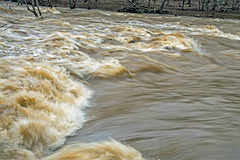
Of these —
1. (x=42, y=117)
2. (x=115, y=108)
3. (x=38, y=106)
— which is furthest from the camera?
(x=115, y=108)

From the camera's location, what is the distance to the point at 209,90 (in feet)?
13.8

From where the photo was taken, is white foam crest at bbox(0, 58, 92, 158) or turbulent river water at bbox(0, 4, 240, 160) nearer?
turbulent river water at bbox(0, 4, 240, 160)

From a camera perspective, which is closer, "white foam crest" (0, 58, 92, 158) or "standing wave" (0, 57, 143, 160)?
"standing wave" (0, 57, 143, 160)

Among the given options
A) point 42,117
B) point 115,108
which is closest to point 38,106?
point 42,117

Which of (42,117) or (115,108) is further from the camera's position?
(115,108)

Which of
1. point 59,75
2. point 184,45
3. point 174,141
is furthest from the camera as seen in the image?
point 184,45

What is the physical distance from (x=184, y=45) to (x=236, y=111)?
18.7ft

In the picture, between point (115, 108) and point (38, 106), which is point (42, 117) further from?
point (115, 108)

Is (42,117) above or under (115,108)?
above

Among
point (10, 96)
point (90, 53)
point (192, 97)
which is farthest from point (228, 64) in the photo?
point (10, 96)

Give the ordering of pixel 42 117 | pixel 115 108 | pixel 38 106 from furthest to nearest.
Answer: pixel 115 108, pixel 38 106, pixel 42 117

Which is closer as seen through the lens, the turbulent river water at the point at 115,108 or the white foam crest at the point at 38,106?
the turbulent river water at the point at 115,108

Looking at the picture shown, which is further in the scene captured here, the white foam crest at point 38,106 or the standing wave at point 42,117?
the white foam crest at point 38,106

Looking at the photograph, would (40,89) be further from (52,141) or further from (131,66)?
(131,66)
